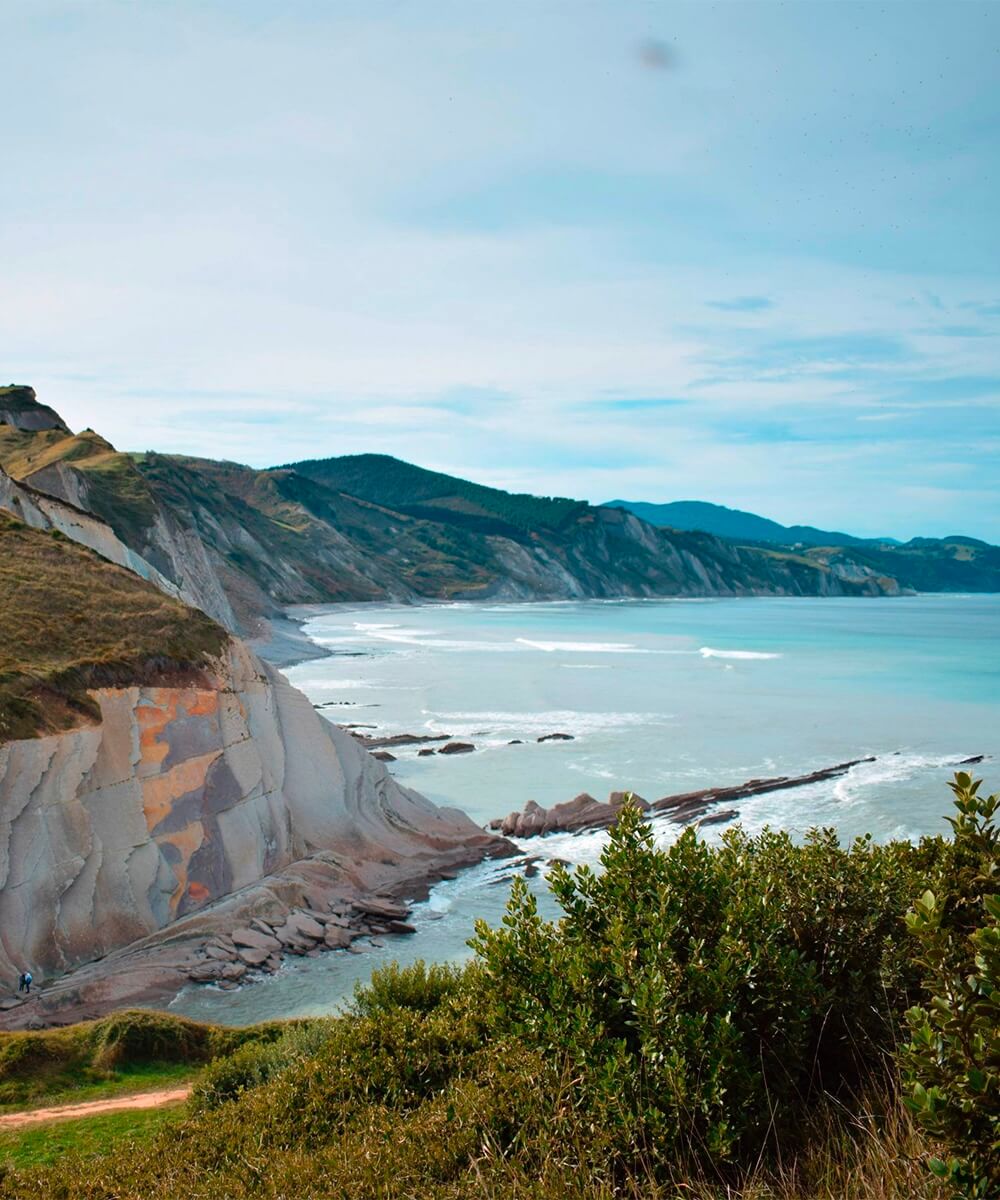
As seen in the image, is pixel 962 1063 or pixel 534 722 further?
pixel 534 722

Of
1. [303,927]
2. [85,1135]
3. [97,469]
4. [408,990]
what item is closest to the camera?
[85,1135]

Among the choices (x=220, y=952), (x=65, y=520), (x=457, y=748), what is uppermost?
(x=65, y=520)

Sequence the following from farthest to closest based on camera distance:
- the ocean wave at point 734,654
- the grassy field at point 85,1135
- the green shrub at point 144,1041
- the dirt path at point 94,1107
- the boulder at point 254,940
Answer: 1. the ocean wave at point 734,654
2. the boulder at point 254,940
3. the green shrub at point 144,1041
4. the dirt path at point 94,1107
5. the grassy field at point 85,1135

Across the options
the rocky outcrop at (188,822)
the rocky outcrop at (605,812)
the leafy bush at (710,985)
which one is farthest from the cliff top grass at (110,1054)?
the rocky outcrop at (605,812)

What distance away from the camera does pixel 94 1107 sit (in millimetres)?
14758

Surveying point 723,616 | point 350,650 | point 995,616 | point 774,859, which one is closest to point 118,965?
point 774,859

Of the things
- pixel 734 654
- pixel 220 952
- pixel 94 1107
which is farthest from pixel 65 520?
pixel 734 654

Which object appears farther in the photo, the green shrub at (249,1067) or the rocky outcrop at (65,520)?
the rocky outcrop at (65,520)

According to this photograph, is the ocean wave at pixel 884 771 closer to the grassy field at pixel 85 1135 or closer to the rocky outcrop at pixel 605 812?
the rocky outcrop at pixel 605 812

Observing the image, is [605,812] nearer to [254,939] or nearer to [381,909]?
[381,909]

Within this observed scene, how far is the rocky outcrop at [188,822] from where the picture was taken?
21.2m

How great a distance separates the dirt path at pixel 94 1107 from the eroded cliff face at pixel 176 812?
18.9 ft

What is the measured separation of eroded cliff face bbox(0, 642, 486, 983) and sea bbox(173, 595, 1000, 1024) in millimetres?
2764

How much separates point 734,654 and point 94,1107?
89458 millimetres
